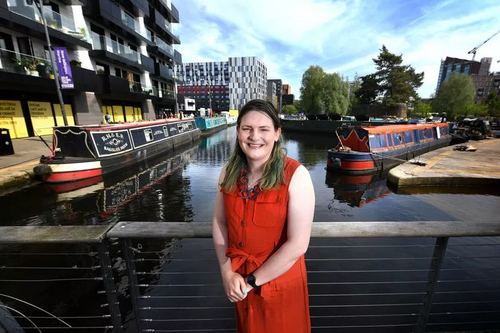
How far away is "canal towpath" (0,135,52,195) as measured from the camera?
8366mm

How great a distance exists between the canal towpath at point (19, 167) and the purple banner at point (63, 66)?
402 cm

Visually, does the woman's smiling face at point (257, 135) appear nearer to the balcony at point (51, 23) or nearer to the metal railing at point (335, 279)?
the metal railing at point (335, 279)

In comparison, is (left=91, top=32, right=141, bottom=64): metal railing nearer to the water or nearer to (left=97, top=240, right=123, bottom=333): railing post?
the water

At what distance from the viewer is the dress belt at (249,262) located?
1.32 meters

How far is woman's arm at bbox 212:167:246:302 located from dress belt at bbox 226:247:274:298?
6 centimetres

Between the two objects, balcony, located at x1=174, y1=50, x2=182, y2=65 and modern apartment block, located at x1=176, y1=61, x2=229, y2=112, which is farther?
modern apartment block, located at x1=176, y1=61, x2=229, y2=112

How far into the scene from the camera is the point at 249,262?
4.40ft

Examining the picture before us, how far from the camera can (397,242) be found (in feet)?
20.4

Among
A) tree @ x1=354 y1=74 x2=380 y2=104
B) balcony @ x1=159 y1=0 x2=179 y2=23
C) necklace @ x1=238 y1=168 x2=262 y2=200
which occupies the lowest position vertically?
necklace @ x1=238 y1=168 x2=262 y2=200

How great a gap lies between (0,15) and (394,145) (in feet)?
76.0

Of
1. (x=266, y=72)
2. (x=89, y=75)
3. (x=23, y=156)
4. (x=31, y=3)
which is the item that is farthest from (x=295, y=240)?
(x=266, y=72)

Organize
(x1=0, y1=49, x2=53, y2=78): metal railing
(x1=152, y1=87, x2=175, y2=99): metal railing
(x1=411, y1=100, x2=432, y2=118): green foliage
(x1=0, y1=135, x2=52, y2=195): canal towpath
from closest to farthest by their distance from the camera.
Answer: (x1=0, y1=135, x2=52, y2=195): canal towpath → (x1=0, y1=49, x2=53, y2=78): metal railing → (x1=152, y1=87, x2=175, y2=99): metal railing → (x1=411, y1=100, x2=432, y2=118): green foliage

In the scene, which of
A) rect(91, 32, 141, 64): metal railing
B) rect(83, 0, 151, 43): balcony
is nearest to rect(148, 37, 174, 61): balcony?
rect(83, 0, 151, 43): balcony

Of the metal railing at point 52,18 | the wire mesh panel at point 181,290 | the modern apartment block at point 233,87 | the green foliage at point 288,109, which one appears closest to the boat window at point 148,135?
the metal railing at point 52,18
